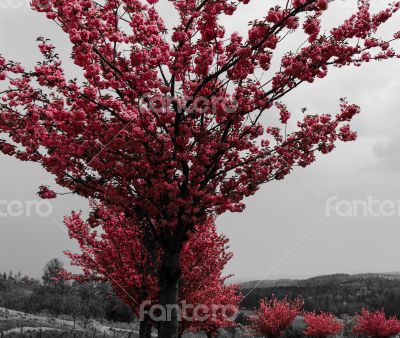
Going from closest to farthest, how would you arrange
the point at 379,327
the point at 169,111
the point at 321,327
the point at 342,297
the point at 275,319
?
the point at 169,111 < the point at 275,319 < the point at 321,327 < the point at 379,327 < the point at 342,297

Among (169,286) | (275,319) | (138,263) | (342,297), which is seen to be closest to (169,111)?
(169,286)

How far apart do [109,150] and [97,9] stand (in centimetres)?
257

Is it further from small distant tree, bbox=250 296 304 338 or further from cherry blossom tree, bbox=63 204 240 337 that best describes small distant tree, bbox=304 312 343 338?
cherry blossom tree, bbox=63 204 240 337

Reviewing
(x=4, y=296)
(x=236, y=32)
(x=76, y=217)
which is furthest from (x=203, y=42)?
(x=4, y=296)

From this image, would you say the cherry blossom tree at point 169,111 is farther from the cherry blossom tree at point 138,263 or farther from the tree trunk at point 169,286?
the cherry blossom tree at point 138,263

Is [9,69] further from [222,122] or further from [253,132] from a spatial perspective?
[253,132]

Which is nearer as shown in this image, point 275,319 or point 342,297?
point 275,319

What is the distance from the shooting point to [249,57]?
7.40 metres

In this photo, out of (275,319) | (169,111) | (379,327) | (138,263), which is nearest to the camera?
(169,111)

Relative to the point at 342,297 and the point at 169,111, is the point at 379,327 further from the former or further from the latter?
the point at 342,297

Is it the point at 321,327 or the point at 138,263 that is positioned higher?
the point at 138,263

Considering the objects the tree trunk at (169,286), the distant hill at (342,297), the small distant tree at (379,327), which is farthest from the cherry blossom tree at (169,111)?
the distant hill at (342,297)

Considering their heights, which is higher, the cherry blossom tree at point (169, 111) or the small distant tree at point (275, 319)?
the cherry blossom tree at point (169, 111)

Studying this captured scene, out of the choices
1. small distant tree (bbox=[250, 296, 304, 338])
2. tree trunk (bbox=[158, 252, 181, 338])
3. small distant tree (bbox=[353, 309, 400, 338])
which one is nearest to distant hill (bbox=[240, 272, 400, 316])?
small distant tree (bbox=[353, 309, 400, 338])
